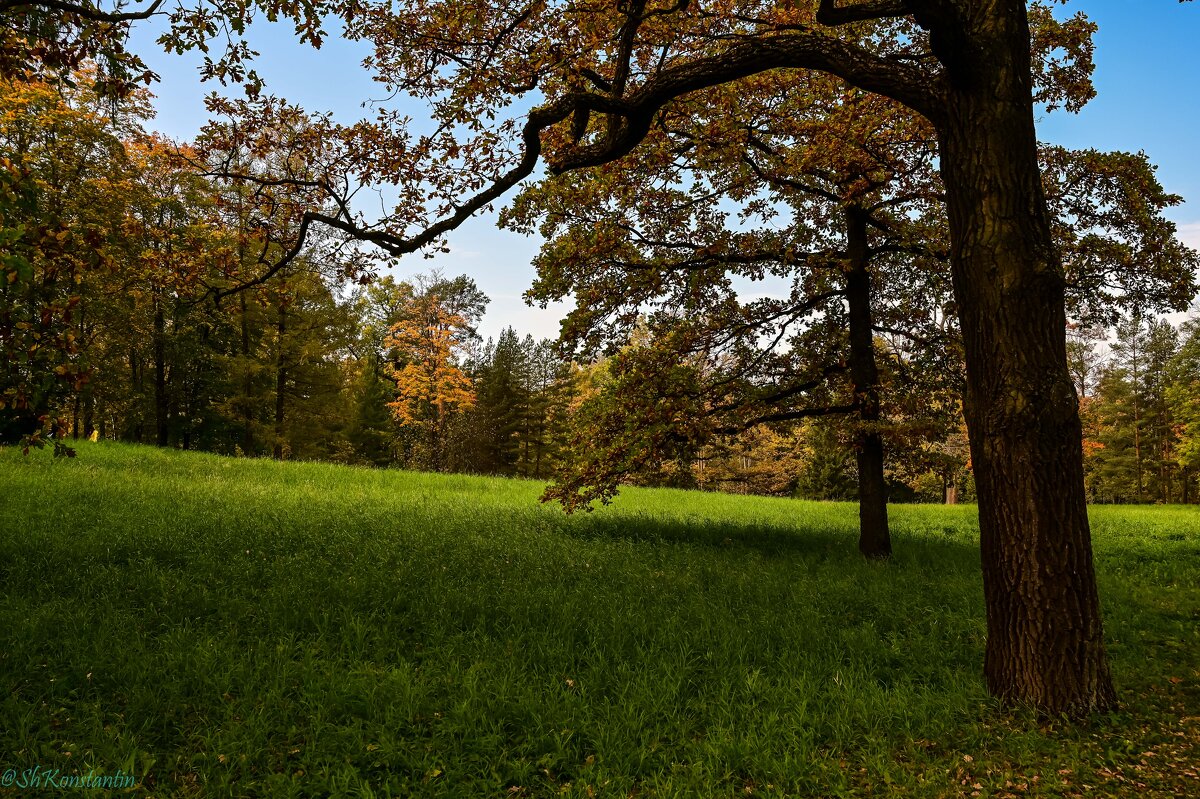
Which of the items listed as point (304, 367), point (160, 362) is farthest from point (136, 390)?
point (304, 367)

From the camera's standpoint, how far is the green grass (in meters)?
3.72

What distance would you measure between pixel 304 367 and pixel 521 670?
26.4 metres

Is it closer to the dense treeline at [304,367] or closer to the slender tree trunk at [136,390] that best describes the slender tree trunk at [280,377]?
the dense treeline at [304,367]

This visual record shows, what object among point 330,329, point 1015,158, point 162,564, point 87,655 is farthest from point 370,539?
point 330,329

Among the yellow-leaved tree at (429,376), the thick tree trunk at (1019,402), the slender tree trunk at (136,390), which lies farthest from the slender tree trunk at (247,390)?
the thick tree trunk at (1019,402)

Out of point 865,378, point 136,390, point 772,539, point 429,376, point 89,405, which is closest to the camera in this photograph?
point 865,378

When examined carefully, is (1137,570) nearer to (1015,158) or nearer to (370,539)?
(1015,158)

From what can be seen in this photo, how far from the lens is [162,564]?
709 centimetres

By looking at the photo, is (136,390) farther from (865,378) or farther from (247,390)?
(865,378)

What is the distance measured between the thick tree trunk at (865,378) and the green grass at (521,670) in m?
0.67

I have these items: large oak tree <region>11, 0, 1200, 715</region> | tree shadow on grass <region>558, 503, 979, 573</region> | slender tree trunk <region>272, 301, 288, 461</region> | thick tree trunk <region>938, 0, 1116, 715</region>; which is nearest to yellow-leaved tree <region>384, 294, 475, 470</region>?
slender tree trunk <region>272, 301, 288, 461</region>

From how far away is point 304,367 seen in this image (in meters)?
27.4

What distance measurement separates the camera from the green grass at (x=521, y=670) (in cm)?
372

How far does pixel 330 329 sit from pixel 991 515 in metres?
27.1
